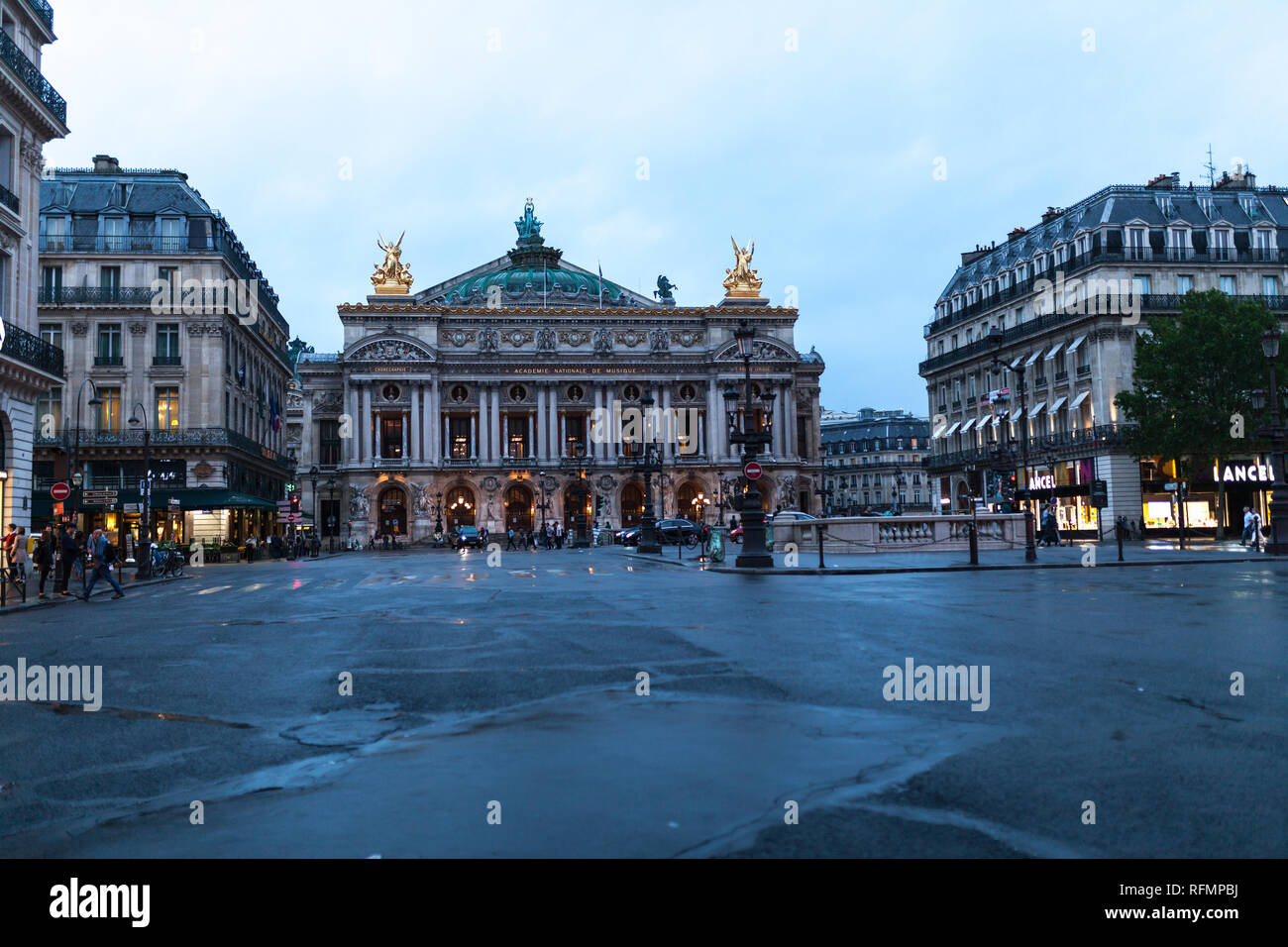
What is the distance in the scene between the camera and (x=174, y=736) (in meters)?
7.11

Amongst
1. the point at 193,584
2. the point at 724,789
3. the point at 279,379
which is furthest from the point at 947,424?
the point at 724,789

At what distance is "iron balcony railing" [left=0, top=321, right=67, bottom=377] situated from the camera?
2705 centimetres

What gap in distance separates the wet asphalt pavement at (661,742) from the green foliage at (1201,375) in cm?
4317

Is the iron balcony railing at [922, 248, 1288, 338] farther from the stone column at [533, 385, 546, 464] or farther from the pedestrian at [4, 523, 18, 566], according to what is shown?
the pedestrian at [4, 523, 18, 566]

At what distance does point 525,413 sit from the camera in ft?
309

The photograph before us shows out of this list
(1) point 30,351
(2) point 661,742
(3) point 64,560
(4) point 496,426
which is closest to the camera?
(2) point 661,742

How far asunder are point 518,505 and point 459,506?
5442 millimetres

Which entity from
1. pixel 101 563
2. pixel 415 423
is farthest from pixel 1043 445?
pixel 101 563

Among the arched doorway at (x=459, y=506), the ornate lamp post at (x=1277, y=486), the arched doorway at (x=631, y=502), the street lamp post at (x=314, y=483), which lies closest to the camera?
the ornate lamp post at (x=1277, y=486)

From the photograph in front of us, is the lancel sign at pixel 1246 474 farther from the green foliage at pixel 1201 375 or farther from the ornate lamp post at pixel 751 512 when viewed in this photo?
the ornate lamp post at pixel 751 512

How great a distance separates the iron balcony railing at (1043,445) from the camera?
57.4m

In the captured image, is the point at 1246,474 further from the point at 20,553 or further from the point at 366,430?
the point at 366,430

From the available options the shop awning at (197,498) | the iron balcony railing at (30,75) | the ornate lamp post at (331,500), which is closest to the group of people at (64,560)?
the iron balcony railing at (30,75)

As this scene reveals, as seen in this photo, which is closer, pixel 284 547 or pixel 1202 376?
pixel 1202 376
